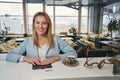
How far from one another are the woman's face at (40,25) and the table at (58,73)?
1.43 feet

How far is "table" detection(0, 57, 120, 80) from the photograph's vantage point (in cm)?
107

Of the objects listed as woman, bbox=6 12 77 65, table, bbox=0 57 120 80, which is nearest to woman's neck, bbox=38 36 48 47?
woman, bbox=6 12 77 65

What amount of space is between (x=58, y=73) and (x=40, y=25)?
633mm

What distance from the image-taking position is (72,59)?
4.49 feet

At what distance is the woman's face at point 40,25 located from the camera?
61.1 inches

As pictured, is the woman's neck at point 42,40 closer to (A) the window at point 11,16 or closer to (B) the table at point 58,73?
(B) the table at point 58,73

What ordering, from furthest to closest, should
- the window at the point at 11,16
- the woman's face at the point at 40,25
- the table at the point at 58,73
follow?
the window at the point at 11,16 < the woman's face at the point at 40,25 < the table at the point at 58,73

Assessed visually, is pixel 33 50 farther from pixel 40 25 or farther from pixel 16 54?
pixel 40 25

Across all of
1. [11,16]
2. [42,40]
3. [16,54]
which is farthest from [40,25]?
[11,16]

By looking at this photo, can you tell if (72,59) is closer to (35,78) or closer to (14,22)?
(35,78)

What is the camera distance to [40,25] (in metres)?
1.57

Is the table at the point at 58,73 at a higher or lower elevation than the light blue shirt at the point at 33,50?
lower

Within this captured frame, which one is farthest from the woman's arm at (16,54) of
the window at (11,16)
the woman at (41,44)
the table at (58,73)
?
the window at (11,16)

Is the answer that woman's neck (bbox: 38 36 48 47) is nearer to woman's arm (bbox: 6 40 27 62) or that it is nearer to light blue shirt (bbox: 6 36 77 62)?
light blue shirt (bbox: 6 36 77 62)
